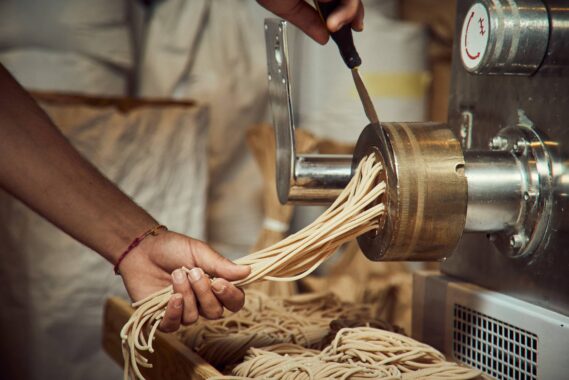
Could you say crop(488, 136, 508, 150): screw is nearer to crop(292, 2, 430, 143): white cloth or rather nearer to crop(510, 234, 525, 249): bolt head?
crop(510, 234, 525, 249): bolt head

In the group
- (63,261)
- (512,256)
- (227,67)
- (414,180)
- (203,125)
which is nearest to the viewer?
(414,180)

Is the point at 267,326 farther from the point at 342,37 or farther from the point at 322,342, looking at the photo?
the point at 342,37

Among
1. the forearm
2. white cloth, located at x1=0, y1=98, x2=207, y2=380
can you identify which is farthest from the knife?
A: white cloth, located at x1=0, y1=98, x2=207, y2=380

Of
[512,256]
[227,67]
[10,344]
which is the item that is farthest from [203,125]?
[512,256]

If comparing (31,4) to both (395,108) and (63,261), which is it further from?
(395,108)

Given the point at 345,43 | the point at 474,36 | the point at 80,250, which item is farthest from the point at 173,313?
the point at 80,250

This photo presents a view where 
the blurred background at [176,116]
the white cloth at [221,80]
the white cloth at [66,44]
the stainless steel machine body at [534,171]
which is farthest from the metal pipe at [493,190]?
the white cloth at [66,44]

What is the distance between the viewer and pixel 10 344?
178 centimetres

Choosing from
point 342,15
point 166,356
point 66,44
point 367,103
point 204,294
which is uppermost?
point 66,44

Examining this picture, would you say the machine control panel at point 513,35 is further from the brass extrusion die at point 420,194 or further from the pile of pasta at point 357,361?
the pile of pasta at point 357,361

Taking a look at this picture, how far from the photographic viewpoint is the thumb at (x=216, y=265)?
87 centimetres

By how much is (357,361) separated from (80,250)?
3.43 feet

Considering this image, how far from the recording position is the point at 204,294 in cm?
87

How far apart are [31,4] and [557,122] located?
1481 mm
